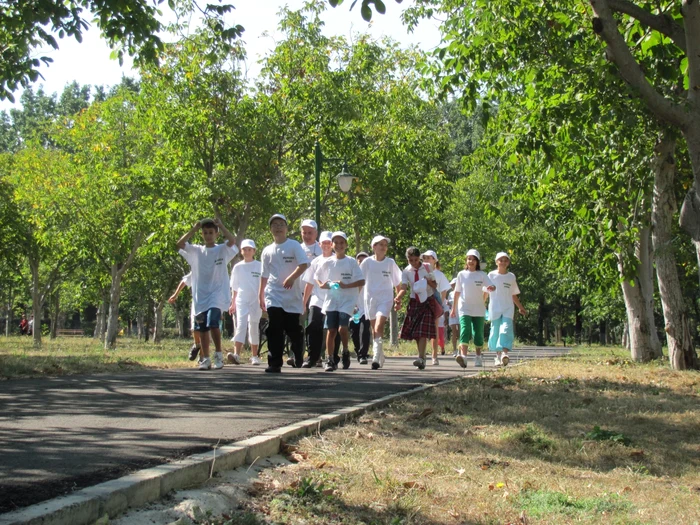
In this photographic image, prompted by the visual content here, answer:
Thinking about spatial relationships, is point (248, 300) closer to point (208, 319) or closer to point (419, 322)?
point (208, 319)

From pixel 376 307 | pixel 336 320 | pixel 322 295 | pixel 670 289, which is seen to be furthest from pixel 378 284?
pixel 670 289

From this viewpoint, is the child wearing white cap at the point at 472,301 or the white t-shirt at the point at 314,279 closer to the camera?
the white t-shirt at the point at 314,279

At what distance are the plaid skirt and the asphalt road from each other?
2.20 metres

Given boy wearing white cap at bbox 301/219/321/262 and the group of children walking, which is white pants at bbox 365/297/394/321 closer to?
the group of children walking

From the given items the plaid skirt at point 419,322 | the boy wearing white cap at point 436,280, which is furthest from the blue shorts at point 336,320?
the boy wearing white cap at point 436,280

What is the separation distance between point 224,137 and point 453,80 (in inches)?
Result: 575

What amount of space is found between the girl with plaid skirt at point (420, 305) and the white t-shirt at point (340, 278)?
1.53 m

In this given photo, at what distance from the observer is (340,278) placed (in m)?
12.8

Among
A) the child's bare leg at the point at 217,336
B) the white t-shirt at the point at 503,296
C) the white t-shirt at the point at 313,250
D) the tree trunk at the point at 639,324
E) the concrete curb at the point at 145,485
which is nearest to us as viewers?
the concrete curb at the point at 145,485

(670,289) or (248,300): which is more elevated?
(670,289)

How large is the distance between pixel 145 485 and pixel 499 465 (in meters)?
2.63

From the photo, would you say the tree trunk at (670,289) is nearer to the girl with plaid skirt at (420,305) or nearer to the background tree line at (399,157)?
the background tree line at (399,157)

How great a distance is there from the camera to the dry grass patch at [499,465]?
15.3ft

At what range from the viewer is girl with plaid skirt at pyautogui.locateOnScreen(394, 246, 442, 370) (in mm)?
14367
